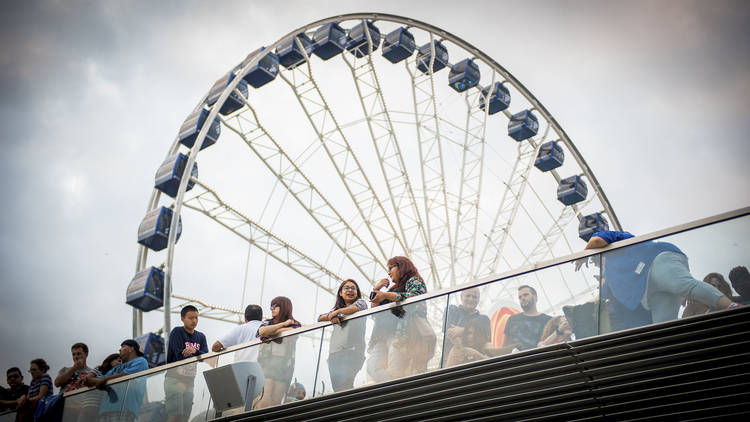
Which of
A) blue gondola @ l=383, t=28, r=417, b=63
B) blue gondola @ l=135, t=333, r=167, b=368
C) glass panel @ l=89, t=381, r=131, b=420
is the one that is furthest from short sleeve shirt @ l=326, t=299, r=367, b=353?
blue gondola @ l=383, t=28, r=417, b=63

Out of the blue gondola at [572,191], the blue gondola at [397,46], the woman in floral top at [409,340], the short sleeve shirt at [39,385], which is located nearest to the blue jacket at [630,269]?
the woman in floral top at [409,340]

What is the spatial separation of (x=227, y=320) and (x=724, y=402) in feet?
48.0

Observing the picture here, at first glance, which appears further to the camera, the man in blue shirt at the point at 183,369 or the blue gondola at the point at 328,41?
the blue gondola at the point at 328,41

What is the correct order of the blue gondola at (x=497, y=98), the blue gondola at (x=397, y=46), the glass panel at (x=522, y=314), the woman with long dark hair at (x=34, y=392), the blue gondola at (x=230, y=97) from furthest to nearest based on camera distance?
the blue gondola at (x=497, y=98) < the blue gondola at (x=397, y=46) < the blue gondola at (x=230, y=97) < the woman with long dark hair at (x=34, y=392) < the glass panel at (x=522, y=314)

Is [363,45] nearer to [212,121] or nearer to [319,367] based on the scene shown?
[212,121]

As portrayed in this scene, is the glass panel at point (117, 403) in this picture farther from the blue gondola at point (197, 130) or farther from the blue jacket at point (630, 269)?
the blue gondola at point (197, 130)

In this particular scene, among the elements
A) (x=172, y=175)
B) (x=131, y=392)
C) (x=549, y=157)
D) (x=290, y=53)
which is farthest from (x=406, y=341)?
(x=549, y=157)

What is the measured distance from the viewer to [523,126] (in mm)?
22406

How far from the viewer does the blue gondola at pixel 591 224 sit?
2289cm

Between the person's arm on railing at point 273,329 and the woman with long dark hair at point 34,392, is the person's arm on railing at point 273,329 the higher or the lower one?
the lower one

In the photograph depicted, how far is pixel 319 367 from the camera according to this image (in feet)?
23.4

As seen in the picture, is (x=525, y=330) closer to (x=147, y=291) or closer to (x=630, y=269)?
(x=630, y=269)

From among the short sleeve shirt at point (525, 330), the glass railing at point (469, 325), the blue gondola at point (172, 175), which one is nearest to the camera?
the glass railing at point (469, 325)

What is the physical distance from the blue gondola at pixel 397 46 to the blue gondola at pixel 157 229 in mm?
8654
